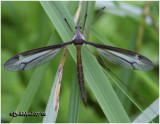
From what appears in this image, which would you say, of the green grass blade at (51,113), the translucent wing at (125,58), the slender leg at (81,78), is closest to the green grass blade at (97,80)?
the slender leg at (81,78)

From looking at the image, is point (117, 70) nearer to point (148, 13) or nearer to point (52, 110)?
point (148, 13)

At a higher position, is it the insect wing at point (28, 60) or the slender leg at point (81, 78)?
the insect wing at point (28, 60)

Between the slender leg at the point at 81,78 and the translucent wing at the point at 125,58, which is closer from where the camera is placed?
the slender leg at the point at 81,78

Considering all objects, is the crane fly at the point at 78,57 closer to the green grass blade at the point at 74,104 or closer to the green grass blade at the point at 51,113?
the green grass blade at the point at 74,104

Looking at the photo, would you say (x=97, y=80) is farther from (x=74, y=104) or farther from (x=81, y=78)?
(x=74, y=104)

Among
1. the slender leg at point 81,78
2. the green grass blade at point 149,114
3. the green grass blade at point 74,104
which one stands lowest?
the green grass blade at point 149,114

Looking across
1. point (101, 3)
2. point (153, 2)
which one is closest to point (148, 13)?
point (153, 2)

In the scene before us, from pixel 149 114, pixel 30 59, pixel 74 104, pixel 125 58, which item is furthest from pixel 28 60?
pixel 149 114
